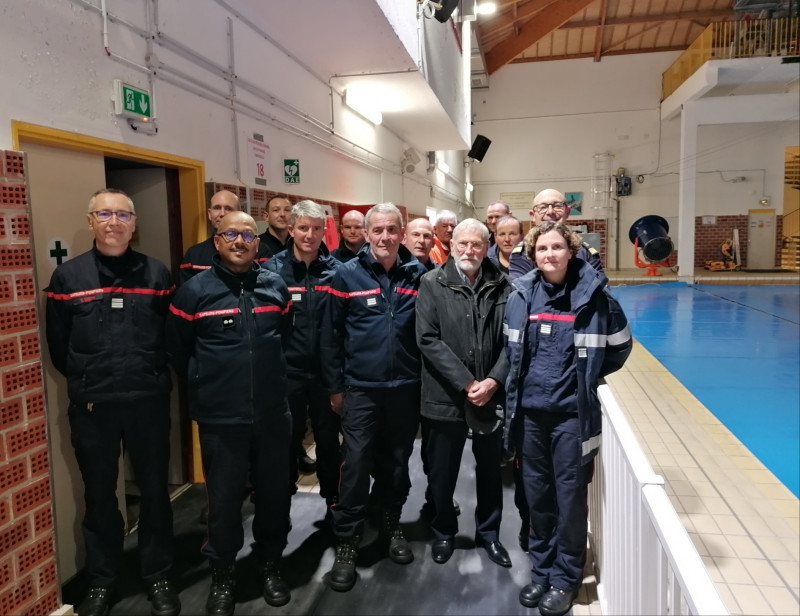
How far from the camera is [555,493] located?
8.13 ft

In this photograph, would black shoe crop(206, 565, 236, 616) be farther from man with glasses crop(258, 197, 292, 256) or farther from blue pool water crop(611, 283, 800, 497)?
blue pool water crop(611, 283, 800, 497)

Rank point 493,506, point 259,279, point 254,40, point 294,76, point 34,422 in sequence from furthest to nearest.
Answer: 1. point 294,76
2. point 254,40
3. point 493,506
4. point 259,279
5. point 34,422

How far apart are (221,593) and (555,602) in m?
1.46

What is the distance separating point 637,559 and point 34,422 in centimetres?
224

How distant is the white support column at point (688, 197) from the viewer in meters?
14.6

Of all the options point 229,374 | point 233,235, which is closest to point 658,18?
point 233,235

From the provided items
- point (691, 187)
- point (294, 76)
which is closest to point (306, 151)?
point (294, 76)

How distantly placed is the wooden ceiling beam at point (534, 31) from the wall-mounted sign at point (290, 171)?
1145 cm

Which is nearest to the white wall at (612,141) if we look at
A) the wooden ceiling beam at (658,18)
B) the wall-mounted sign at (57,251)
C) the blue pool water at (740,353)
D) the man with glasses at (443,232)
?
the wooden ceiling beam at (658,18)

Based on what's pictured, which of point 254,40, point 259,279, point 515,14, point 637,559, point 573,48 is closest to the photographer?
point 637,559

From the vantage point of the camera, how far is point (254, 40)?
4.09 metres

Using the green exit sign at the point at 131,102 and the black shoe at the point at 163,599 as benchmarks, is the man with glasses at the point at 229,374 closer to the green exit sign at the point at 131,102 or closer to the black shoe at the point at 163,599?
the black shoe at the point at 163,599

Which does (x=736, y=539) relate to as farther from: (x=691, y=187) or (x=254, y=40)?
(x=691, y=187)

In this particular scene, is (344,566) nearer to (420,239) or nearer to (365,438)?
(365,438)
